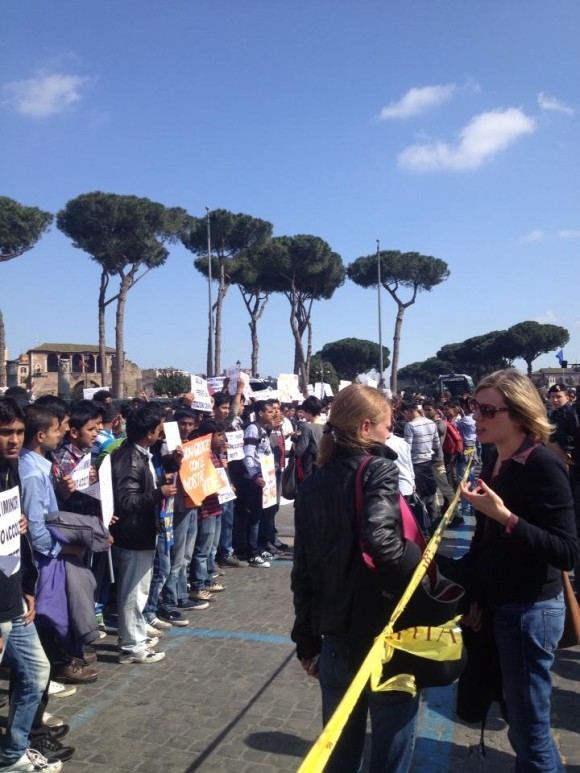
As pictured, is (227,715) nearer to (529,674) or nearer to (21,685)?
(21,685)

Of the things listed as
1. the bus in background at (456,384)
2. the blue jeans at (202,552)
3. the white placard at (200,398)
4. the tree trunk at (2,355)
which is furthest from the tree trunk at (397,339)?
the blue jeans at (202,552)

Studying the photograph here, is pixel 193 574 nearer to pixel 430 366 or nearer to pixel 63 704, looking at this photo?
pixel 63 704

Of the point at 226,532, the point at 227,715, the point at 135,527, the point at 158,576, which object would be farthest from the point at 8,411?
the point at 226,532

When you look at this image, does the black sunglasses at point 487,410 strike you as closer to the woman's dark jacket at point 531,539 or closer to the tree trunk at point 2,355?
the woman's dark jacket at point 531,539

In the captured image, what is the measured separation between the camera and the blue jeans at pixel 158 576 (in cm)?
528

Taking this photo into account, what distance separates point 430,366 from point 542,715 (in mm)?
82506

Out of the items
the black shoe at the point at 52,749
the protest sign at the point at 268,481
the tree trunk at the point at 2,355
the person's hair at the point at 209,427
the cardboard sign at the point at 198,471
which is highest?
the tree trunk at the point at 2,355

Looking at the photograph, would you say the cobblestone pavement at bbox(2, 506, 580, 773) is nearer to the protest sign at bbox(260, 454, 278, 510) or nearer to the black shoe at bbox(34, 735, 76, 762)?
the black shoe at bbox(34, 735, 76, 762)

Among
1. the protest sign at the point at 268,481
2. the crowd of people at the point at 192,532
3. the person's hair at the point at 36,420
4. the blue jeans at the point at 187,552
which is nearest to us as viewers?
the crowd of people at the point at 192,532

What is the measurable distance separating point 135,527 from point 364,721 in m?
2.71

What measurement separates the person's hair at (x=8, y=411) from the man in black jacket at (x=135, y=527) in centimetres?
151

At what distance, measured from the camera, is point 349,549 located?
2227 millimetres

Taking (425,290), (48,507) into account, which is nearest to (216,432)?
(48,507)

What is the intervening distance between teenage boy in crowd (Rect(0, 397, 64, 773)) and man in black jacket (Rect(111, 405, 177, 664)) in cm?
141
